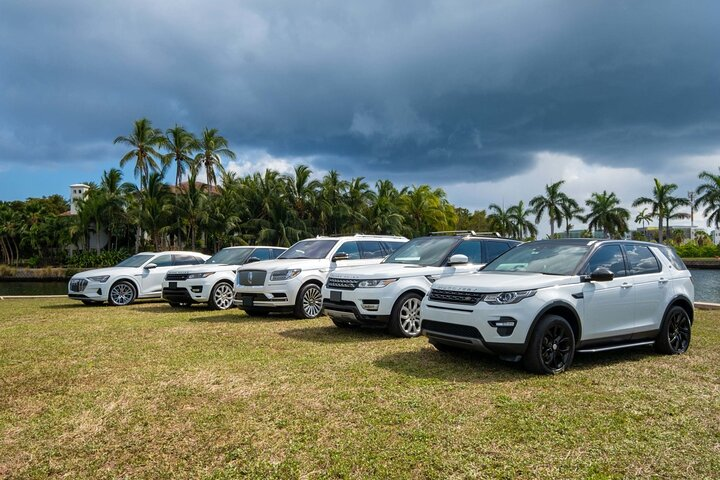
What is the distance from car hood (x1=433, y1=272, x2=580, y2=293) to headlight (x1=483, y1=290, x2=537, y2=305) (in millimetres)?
46

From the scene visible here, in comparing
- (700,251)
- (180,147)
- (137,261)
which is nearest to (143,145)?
(180,147)

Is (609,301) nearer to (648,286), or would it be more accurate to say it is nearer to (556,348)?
(648,286)

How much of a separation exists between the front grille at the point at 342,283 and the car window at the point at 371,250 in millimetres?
2594

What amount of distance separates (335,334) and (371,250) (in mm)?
3234

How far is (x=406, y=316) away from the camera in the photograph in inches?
341

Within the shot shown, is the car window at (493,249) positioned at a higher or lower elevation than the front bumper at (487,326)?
higher

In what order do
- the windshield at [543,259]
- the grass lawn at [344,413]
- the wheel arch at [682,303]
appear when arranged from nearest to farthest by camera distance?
1. the grass lawn at [344,413]
2. the windshield at [543,259]
3. the wheel arch at [682,303]

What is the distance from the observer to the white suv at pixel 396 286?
8.52 metres

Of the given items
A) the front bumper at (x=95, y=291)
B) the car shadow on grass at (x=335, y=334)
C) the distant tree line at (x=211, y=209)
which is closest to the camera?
the car shadow on grass at (x=335, y=334)

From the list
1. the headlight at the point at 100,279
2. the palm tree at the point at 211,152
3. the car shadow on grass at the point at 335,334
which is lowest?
the car shadow on grass at the point at 335,334

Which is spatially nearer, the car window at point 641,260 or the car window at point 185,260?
the car window at point 641,260

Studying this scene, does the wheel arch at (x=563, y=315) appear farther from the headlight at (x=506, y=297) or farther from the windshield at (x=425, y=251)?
the windshield at (x=425, y=251)

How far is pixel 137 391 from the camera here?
5457mm

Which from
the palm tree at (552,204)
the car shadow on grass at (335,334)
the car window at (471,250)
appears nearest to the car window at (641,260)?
the car window at (471,250)
